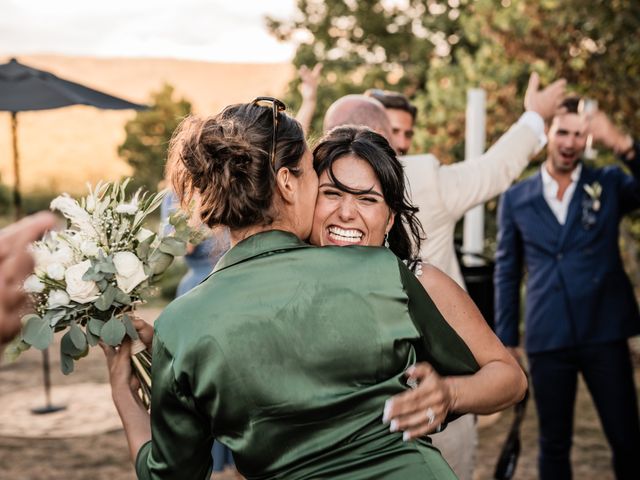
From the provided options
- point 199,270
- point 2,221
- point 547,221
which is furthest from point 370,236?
point 2,221

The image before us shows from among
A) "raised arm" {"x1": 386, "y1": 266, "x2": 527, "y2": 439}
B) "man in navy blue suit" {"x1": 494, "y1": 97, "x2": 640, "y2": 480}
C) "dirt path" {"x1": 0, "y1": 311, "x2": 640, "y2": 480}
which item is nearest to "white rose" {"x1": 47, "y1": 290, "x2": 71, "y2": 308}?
"raised arm" {"x1": 386, "y1": 266, "x2": 527, "y2": 439}

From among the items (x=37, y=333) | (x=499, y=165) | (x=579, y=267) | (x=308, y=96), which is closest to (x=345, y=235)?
(x=37, y=333)

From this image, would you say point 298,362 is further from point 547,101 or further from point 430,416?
point 547,101

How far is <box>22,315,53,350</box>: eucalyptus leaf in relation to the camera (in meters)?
2.33

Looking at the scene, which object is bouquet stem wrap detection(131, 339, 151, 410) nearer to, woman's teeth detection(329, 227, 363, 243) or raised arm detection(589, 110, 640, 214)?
woman's teeth detection(329, 227, 363, 243)

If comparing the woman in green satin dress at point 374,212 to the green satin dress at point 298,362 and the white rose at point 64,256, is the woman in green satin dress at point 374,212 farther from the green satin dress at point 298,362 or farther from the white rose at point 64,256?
the white rose at point 64,256

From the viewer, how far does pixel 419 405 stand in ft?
6.02

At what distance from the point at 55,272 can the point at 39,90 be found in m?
5.03

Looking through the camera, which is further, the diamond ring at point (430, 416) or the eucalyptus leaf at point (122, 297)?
the eucalyptus leaf at point (122, 297)

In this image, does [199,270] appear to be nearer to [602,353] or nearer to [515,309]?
[515,309]

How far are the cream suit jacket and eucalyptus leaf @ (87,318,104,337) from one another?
4.12ft

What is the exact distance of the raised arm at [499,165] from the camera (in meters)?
3.30

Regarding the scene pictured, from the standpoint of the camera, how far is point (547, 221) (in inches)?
180

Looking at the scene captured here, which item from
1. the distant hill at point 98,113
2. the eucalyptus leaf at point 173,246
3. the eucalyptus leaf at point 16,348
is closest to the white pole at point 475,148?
the eucalyptus leaf at point 173,246
